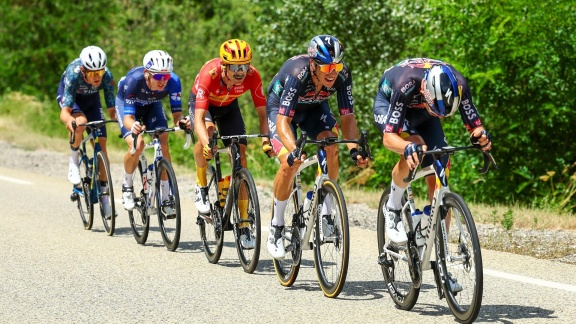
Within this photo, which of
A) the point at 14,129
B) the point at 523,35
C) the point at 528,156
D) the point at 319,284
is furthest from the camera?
the point at 14,129

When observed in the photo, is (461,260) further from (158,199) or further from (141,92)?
(141,92)

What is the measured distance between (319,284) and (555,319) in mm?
2065

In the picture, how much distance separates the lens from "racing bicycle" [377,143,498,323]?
20.7 feet

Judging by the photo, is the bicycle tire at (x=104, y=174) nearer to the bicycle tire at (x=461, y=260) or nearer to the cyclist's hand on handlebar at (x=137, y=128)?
the cyclist's hand on handlebar at (x=137, y=128)

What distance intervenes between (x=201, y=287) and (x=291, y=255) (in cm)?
82

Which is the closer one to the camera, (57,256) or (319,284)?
(319,284)

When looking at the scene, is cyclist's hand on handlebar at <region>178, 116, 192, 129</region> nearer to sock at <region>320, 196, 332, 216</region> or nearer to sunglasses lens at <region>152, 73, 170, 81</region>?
sunglasses lens at <region>152, 73, 170, 81</region>

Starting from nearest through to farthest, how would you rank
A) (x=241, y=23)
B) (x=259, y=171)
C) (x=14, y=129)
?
(x=259, y=171) < (x=14, y=129) < (x=241, y=23)

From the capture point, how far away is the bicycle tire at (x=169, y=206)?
9727 millimetres

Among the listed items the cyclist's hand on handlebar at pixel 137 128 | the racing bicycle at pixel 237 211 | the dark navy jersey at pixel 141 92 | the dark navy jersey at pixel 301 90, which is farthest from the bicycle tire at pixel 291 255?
the dark navy jersey at pixel 141 92

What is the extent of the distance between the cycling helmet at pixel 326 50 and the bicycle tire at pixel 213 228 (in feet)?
7.32

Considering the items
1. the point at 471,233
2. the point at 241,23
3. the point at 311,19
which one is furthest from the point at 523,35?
the point at 241,23

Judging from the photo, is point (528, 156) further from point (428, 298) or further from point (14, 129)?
point (14, 129)

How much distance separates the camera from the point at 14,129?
79.9 ft
